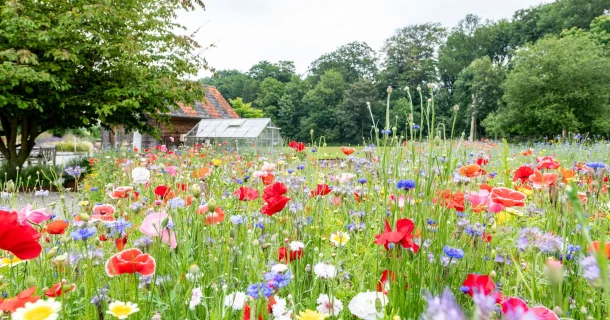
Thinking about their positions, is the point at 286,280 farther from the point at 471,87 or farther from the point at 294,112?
the point at 294,112

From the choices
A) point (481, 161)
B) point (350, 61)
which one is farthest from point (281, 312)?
point (350, 61)

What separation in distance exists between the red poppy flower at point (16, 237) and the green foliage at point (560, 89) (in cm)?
2524

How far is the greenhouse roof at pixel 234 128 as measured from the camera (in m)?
→ 16.9

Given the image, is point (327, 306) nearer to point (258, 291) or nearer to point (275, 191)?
point (258, 291)

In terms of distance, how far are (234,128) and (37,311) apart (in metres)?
17.0

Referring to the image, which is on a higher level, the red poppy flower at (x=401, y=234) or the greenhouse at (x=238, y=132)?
the greenhouse at (x=238, y=132)

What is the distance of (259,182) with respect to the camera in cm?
278

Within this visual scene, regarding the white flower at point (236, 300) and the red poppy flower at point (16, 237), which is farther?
the white flower at point (236, 300)

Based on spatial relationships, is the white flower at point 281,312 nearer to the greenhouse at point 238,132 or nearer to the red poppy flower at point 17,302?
the red poppy flower at point 17,302

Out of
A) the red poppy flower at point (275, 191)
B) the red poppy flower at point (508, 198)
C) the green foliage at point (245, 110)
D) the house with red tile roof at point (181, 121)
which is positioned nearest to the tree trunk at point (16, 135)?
the house with red tile roof at point (181, 121)

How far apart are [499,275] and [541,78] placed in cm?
2618

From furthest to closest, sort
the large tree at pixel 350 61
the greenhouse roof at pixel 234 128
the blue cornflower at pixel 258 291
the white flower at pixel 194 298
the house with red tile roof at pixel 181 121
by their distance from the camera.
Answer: the large tree at pixel 350 61 → the house with red tile roof at pixel 181 121 → the greenhouse roof at pixel 234 128 → the white flower at pixel 194 298 → the blue cornflower at pixel 258 291

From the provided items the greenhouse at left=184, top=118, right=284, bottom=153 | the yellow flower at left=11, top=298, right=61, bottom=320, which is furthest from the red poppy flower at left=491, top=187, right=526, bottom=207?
the greenhouse at left=184, top=118, right=284, bottom=153

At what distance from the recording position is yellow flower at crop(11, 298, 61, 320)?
2.28 ft
